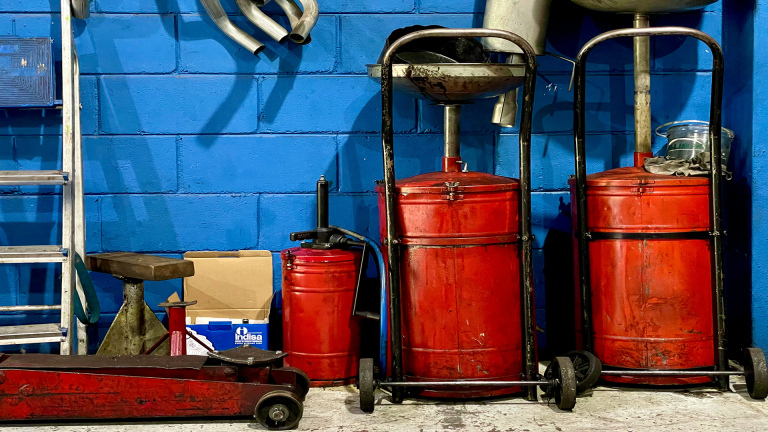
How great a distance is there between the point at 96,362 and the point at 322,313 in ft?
2.84

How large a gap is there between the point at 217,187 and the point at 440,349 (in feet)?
4.26

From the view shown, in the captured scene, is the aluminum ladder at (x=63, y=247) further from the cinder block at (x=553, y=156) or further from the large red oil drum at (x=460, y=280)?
the cinder block at (x=553, y=156)

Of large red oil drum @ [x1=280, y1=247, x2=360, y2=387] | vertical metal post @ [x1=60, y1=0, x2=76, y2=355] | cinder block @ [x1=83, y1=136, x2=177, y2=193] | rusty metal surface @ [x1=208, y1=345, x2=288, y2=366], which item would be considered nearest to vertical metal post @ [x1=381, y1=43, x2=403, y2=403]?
large red oil drum @ [x1=280, y1=247, x2=360, y2=387]

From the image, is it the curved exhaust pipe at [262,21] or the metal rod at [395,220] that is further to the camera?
the curved exhaust pipe at [262,21]

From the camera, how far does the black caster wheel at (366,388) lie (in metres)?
2.73

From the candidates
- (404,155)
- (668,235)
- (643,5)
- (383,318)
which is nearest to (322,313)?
(383,318)

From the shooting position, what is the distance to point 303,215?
3.52m

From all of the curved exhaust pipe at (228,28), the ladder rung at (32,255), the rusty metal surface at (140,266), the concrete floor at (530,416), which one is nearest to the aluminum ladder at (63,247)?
the ladder rung at (32,255)

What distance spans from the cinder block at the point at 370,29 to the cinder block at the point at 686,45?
0.86 m

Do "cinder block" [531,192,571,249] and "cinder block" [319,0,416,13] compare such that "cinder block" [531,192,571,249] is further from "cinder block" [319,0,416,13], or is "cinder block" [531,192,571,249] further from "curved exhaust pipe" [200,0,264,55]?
"curved exhaust pipe" [200,0,264,55]

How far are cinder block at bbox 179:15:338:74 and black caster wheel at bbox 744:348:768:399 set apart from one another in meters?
2.07

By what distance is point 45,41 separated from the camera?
3318 millimetres

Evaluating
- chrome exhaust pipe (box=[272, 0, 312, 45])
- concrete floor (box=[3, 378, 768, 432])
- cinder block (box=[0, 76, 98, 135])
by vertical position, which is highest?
chrome exhaust pipe (box=[272, 0, 312, 45])

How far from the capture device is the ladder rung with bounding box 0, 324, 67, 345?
2.93 metres
